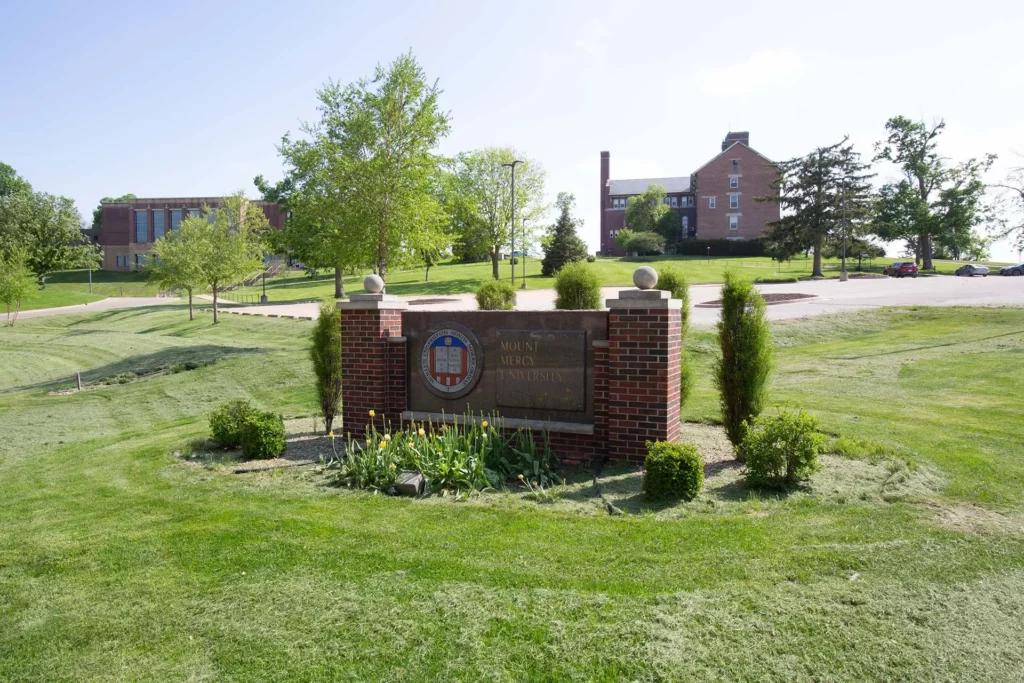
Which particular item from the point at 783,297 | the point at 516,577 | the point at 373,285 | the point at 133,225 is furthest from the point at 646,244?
the point at 516,577

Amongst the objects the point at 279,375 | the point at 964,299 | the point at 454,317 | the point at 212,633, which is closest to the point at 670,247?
the point at 964,299

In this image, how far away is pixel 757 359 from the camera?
747 centimetres

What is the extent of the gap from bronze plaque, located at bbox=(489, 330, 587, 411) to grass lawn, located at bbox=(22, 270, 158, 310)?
49.9 m

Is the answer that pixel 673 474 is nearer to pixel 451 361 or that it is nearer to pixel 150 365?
pixel 451 361

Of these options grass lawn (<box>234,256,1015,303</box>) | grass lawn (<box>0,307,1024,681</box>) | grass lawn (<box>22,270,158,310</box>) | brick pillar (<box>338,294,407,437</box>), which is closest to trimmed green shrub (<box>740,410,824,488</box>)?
grass lawn (<box>0,307,1024,681</box>)

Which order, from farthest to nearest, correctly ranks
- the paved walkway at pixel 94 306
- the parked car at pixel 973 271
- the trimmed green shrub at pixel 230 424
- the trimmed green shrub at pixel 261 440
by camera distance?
1. the parked car at pixel 973 271
2. the paved walkway at pixel 94 306
3. the trimmed green shrub at pixel 230 424
4. the trimmed green shrub at pixel 261 440

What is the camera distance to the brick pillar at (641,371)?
23.0ft

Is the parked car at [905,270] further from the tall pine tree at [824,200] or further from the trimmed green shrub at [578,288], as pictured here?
the trimmed green shrub at [578,288]

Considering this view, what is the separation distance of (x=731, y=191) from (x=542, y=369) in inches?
2982

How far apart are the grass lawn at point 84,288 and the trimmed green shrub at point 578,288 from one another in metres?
47.4

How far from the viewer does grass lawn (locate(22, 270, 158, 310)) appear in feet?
186

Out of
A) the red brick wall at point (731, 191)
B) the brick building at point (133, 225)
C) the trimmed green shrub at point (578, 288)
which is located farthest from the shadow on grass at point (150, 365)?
the brick building at point (133, 225)

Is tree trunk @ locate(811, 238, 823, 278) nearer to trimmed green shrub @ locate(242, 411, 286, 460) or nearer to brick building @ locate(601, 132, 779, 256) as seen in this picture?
brick building @ locate(601, 132, 779, 256)

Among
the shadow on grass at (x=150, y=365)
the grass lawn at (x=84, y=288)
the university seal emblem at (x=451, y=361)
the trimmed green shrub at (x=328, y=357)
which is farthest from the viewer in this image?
the grass lawn at (x=84, y=288)
